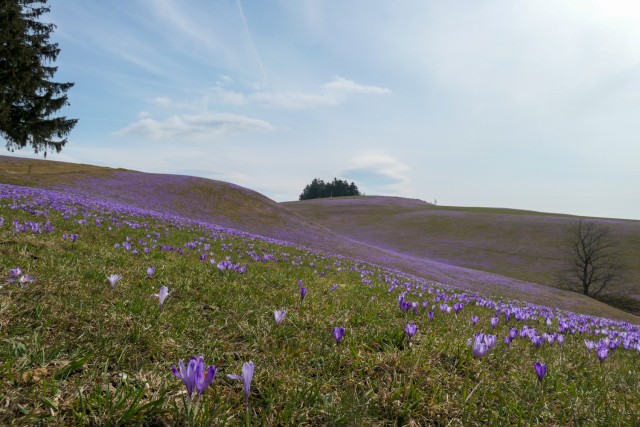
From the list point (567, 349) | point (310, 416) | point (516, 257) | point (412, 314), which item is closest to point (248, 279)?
point (412, 314)

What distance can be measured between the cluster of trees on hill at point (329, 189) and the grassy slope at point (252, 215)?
109 metres

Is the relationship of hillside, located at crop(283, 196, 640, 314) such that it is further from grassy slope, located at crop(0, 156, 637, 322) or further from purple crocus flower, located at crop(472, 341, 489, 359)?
purple crocus flower, located at crop(472, 341, 489, 359)

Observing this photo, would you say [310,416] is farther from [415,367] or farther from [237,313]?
[237,313]

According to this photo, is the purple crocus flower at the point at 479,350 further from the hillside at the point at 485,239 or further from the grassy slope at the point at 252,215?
the hillside at the point at 485,239

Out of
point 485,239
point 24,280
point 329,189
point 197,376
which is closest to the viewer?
point 197,376

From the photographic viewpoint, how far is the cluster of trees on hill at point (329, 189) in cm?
16188

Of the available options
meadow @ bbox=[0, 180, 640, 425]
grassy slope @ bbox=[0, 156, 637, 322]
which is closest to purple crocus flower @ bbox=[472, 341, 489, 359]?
meadow @ bbox=[0, 180, 640, 425]

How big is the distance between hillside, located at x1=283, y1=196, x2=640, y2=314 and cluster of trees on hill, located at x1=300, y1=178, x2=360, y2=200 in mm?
73655

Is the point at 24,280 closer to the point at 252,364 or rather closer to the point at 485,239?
the point at 252,364

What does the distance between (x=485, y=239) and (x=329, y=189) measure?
10401 cm

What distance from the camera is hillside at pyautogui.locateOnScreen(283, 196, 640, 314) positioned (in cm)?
4987

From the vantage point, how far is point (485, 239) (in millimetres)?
62312

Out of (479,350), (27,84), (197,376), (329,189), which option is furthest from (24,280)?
(329,189)

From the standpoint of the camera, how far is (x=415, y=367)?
318 centimetres
